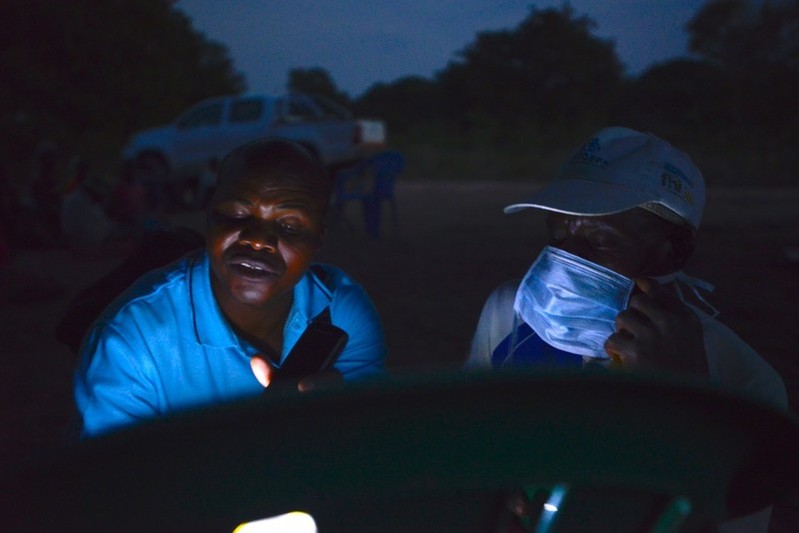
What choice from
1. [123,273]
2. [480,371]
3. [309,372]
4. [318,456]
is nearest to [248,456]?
[318,456]

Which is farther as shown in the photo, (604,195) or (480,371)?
(604,195)

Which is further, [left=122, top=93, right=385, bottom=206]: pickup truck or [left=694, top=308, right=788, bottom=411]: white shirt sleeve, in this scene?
[left=122, top=93, right=385, bottom=206]: pickup truck

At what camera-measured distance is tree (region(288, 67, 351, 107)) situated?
5297 cm

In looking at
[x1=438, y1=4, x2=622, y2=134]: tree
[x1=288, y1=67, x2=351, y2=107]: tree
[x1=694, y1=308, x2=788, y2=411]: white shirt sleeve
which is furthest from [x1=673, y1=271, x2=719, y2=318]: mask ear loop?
[x1=288, y1=67, x2=351, y2=107]: tree

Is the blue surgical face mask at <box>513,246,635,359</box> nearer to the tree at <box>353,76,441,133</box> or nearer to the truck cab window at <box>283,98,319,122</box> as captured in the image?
the truck cab window at <box>283,98,319,122</box>

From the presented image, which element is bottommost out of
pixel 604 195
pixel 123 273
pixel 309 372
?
pixel 309 372

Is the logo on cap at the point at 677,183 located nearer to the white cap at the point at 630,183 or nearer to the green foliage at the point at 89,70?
the white cap at the point at 630,183

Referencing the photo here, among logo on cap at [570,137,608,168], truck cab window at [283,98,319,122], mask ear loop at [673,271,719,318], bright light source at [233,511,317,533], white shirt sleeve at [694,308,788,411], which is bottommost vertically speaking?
bright light source at [233,511,317,533]

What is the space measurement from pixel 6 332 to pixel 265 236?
16.8 feet

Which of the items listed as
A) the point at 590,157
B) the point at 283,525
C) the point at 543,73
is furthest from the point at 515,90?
→ the point at 283,525

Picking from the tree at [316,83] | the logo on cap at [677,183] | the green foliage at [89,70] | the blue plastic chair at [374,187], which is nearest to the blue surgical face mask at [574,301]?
the logo on cap at [677,183]

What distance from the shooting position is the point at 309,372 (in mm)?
1759

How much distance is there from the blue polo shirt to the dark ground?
224 millimetres

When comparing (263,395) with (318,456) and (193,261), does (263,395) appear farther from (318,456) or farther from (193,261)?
(193,261)
